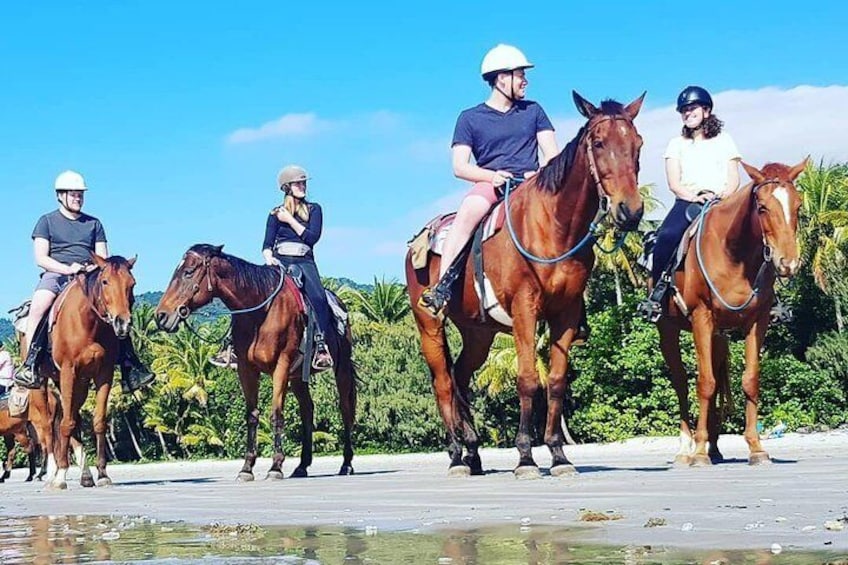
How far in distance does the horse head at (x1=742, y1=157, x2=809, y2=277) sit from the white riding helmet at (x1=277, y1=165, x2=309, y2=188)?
21.0 feet

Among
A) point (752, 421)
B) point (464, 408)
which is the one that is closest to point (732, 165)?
point (752, 421)

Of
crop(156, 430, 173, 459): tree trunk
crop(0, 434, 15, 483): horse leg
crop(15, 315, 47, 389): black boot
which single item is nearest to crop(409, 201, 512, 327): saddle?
crop(15, 315, 47, 389): black boot

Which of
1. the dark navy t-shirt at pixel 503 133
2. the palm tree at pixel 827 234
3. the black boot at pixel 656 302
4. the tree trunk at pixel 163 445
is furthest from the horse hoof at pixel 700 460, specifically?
the tree trunk at pixel 163 445

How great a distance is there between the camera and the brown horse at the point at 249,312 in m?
14.9

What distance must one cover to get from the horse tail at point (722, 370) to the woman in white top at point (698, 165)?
0.91 meters

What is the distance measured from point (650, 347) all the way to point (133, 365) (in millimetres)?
24594

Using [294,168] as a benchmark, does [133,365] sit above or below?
below

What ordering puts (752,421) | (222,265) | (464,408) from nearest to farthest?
(752,421)
(464,408)
(222,265)

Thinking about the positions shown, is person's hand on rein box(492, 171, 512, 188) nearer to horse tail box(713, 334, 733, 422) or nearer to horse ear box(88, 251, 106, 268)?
horse tail box(713, 334, 733, 422)

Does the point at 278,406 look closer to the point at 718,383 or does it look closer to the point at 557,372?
the point at 557,372

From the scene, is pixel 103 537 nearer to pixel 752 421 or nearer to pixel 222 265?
pixel 752 421

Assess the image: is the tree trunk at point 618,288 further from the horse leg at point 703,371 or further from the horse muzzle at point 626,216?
the horse muzzle at point 626,216

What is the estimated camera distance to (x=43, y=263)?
50.8 ft

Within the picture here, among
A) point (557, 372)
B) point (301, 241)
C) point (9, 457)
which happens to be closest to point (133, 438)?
point (9, 457)
